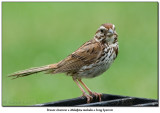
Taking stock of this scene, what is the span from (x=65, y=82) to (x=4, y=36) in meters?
3.45

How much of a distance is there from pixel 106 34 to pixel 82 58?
733mm

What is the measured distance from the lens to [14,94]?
1129cm

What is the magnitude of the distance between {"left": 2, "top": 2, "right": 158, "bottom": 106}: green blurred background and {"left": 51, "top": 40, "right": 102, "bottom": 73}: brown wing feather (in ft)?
4.50

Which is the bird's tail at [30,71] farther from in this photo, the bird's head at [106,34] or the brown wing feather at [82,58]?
the bird's head at [106,34]

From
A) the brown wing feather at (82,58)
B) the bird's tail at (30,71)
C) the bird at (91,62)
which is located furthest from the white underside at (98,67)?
the bird's tail at (30,71)

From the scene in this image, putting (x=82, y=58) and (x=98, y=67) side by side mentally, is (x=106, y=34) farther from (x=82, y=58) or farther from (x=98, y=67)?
(x=82, y=58)

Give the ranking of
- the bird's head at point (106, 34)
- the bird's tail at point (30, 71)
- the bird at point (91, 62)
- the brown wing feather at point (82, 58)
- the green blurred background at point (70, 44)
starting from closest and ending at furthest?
the bird's head at point (106, 34), the bird's tail at point (30, 71), the bird at point (91, 62), the brown wing feather at point (82, 58), the green blurred background at point (70, 44)

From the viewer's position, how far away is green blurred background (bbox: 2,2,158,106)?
455 inches

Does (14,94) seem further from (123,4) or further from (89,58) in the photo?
(123,4)

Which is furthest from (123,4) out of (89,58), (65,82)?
(89,58)

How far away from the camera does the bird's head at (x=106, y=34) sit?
319 inches

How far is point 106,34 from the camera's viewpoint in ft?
27.4

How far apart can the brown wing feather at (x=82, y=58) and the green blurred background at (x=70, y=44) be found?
4.50 ft

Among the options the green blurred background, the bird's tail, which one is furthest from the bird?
the green blurred background
